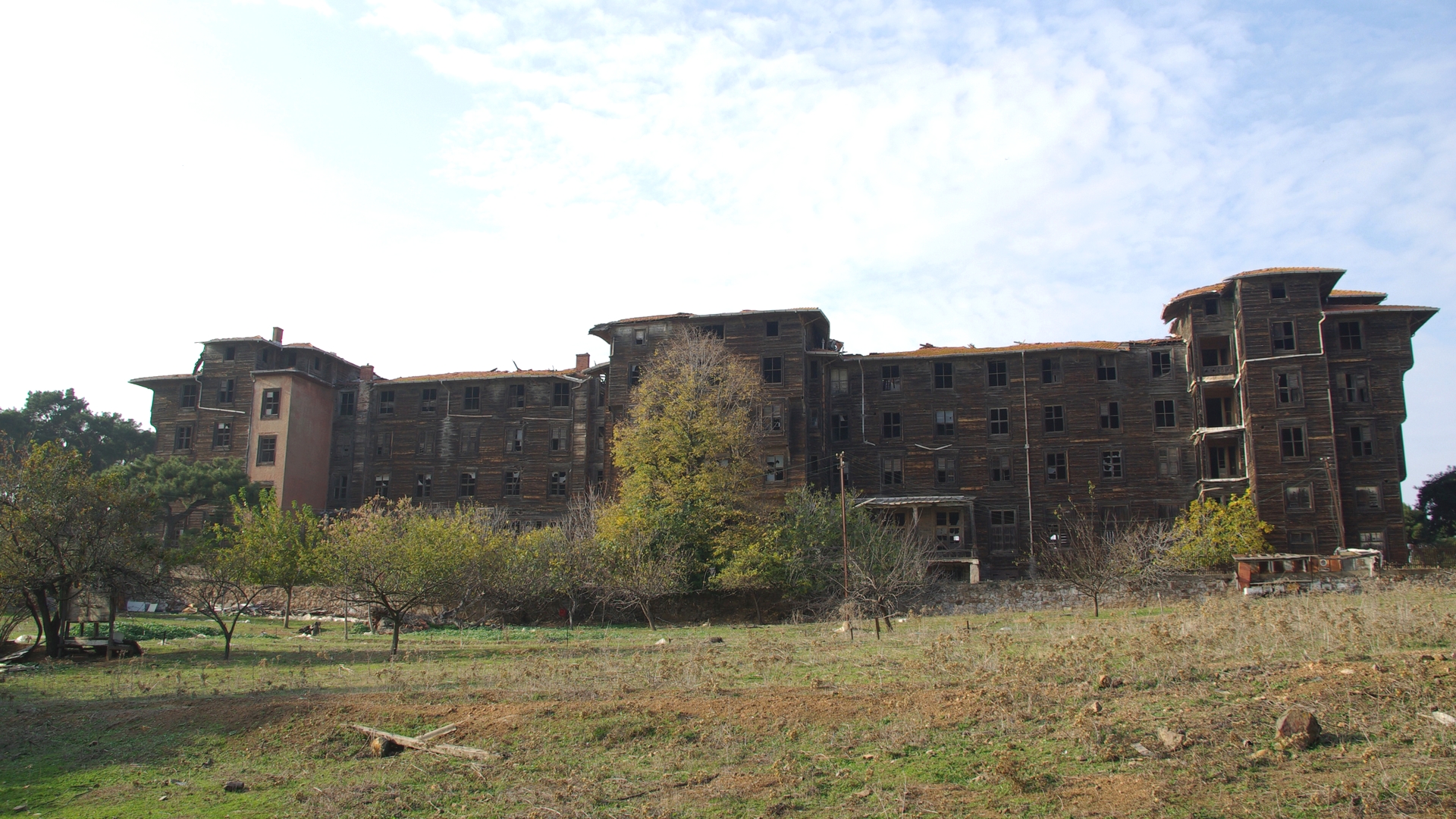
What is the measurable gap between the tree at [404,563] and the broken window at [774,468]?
1724 centimetres

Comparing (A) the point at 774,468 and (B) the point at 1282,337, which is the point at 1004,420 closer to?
(A) the point at 774,468

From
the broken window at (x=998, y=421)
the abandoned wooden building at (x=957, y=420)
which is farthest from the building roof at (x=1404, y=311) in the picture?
the broken window at (x=998, y=421)

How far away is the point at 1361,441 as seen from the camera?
1873 inches

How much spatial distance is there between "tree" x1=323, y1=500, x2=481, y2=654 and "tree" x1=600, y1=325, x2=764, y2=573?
301 inches

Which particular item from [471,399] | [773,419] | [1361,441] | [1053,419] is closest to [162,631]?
[471,399]

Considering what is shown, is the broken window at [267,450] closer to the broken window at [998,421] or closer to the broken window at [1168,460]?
the broken window at [998,421]

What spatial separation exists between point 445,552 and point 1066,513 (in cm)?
3395

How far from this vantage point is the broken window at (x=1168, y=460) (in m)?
51.7

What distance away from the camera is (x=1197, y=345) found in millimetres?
51438

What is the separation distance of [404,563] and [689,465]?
678 inches

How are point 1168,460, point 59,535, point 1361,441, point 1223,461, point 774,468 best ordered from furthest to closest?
point 774,468, point 1168,460, point 1223,461, point 1361,441, point 59,535

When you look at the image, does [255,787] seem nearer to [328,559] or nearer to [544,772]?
[544,772]

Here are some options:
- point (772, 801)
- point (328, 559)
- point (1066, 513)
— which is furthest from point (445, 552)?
point (1066, 513)

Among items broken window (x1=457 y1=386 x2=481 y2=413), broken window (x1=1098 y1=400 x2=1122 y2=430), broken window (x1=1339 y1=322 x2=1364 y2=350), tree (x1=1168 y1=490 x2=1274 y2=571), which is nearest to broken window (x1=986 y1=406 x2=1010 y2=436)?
broken window (x1=1098 y1=400 x2=1122 y2=430)
